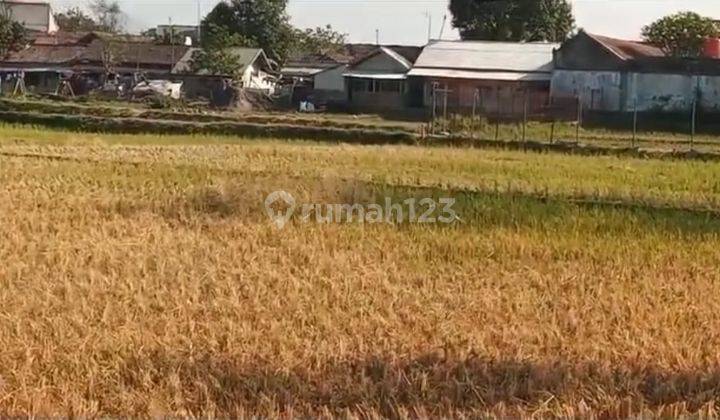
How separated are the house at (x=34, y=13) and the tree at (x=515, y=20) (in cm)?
3070

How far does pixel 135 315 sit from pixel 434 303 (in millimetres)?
1927

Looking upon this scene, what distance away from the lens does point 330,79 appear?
137 feet

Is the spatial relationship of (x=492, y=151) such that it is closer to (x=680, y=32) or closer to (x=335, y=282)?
(x=335, y=282)

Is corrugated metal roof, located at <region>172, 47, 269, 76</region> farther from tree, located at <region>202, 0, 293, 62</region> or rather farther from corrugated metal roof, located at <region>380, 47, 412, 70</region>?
corrugated metal roof, located at <region>380, 47, 412, 70</region>

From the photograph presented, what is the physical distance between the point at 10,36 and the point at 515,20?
25335mm

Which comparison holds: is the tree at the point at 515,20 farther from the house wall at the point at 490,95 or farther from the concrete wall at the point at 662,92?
the concrete wall at the point at 662,92

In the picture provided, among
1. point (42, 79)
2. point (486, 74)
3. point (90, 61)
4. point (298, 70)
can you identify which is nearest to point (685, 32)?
point (486, 74)

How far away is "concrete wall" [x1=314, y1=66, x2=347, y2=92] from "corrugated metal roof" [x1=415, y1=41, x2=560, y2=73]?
14.4 ft

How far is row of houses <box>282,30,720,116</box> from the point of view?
3084 centimetres

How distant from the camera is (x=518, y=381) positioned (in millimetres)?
4328

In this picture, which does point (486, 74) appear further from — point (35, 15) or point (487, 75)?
point (35, 15)

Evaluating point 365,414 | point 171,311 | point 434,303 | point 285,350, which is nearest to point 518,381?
point 365,414

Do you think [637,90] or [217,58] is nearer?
[637,90]

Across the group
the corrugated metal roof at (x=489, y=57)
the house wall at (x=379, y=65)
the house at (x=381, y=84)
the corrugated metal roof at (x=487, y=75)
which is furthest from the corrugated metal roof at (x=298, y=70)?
the corrugated metal roof at (x=487, y=75)
